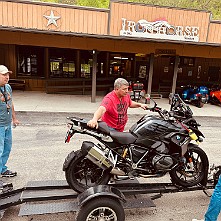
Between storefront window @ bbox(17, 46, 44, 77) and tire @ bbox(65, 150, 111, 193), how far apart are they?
11.2m

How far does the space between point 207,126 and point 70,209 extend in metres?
6.56

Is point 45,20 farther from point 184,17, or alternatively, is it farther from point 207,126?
point 207,126

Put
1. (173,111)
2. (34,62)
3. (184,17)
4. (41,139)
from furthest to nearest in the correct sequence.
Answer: (34,62), (184,17), (41,139), (173,111)

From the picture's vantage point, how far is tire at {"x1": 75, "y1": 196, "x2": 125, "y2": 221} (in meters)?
2.68

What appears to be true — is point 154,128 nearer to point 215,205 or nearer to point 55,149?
point 215,205

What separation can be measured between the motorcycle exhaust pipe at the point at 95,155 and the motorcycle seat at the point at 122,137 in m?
0.26

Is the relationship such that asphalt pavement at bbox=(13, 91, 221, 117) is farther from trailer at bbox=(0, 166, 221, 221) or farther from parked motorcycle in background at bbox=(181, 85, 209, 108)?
trailer at bbox=(0, 166, 221, 221)

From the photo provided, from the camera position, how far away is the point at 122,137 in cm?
316

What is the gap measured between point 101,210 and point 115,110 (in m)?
1.36

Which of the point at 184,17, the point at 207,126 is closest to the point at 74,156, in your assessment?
the point at 207,126

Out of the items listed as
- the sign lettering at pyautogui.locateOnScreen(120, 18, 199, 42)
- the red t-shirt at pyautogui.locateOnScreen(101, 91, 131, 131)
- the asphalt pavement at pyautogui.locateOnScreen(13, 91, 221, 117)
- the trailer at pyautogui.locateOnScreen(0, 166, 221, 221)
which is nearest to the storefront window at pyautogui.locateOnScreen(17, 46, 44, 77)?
the asphalt pavement at pyautogui.locateOnScreen(13, 91, 221, 117)

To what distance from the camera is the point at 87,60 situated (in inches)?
562

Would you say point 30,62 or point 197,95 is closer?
point 197,95

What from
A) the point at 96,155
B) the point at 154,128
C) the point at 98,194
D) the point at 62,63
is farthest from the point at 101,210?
the point at 62,63
